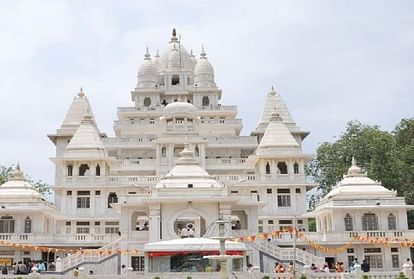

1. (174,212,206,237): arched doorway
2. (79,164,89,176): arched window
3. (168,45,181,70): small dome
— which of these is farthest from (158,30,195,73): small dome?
(174,212,206,237): arched doorway

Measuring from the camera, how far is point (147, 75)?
60.7m

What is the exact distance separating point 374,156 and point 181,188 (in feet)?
76.0

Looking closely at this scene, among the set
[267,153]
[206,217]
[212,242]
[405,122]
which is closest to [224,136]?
[267,153]

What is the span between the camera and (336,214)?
4056 centimetres

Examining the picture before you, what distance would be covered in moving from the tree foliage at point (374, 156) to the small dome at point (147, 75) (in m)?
17.1

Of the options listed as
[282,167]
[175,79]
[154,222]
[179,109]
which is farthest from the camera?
[175,79]

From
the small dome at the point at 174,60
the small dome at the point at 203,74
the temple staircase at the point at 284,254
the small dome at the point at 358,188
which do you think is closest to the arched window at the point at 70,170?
the small dome at the point at 203,74

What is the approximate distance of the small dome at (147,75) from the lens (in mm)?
60312

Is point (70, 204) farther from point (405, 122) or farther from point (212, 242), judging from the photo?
point (405, 122)

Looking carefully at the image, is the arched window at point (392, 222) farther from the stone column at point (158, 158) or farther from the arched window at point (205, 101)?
the arched window at point (205, 101)

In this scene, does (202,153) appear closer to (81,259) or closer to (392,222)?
(392,222)

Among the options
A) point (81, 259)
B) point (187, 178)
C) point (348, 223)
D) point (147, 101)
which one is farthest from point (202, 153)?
point (81, 259)

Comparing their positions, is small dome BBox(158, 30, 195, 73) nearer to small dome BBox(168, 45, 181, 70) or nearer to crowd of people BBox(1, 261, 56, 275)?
small dome BBox(168, 45, 181, 70)

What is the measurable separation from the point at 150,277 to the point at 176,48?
38128 mm
